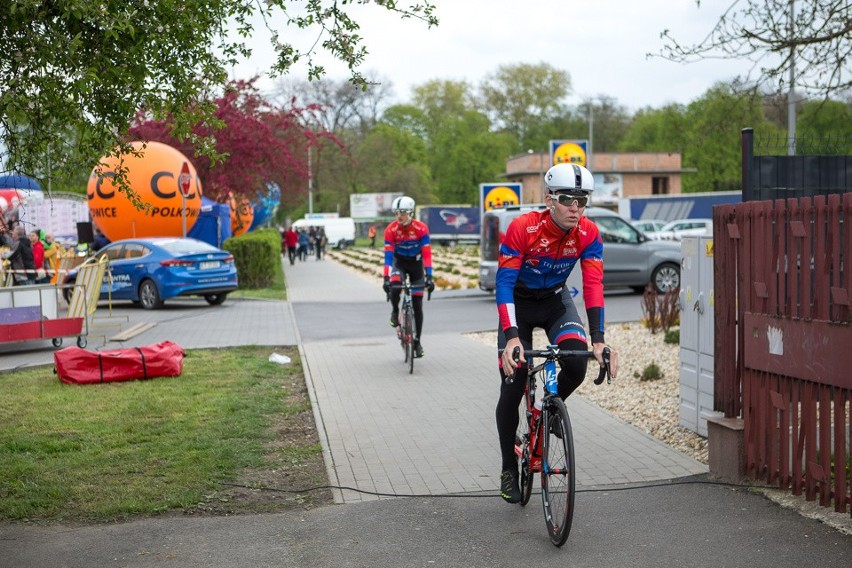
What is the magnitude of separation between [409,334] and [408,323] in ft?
0.53

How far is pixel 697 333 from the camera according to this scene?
8.17m

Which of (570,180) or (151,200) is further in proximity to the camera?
(151,200)

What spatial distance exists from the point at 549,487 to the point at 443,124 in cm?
9637

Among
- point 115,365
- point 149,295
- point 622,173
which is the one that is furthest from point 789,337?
point 622,173

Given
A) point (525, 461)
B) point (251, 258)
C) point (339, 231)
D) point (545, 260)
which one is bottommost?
point (525, 461)

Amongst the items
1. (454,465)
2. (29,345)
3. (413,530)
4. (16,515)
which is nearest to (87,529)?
(16,515)

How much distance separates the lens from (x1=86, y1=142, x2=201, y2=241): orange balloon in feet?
97.2

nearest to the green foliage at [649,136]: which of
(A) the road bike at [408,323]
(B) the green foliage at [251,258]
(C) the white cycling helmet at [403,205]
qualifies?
(B) the green foliage at [251,258]

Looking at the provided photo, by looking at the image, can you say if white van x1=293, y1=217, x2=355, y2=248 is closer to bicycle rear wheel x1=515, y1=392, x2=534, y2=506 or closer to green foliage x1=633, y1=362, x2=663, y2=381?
green foliage x1=633, y1=362, x2=663, y2=381

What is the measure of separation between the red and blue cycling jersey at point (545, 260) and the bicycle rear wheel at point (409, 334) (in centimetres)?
650

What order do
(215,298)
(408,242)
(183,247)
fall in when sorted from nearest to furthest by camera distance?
(408,242) → (183,247) → (215,298)

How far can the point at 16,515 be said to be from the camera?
634cm

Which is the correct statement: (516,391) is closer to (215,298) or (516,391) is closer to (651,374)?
(651,374)

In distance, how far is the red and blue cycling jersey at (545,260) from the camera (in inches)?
227
